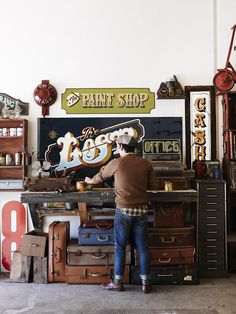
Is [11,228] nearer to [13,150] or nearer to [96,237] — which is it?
[13,150]

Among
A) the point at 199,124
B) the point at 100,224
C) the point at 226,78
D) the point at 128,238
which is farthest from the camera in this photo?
the point at 199,124

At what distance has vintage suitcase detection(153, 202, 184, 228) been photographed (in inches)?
184

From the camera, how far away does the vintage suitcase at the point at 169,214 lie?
4.67 meters

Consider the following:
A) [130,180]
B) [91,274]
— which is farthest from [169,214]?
[91,274]

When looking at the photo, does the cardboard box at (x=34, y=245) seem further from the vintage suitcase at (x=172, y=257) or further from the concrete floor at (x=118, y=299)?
the vintage suitcase at (x=172, y=257)

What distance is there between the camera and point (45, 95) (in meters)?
5.13

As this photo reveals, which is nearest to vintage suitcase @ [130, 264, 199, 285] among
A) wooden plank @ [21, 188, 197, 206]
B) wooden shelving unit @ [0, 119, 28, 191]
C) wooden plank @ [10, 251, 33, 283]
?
wooden plank @ [21, 188, 197, 206]

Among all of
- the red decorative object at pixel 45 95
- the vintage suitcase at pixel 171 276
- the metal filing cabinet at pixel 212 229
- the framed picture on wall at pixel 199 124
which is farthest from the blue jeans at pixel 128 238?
the red decorative object at pixel 45 95

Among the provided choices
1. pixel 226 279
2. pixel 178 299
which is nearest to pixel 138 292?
pixel 178 299

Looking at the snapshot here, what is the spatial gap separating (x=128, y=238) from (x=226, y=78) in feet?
8.09

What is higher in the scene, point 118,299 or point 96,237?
point 96,237

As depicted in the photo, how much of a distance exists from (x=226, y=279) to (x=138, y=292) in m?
1.18

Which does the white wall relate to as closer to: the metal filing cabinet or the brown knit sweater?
the metal filing cabinet

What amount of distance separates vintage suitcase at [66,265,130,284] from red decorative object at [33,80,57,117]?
2074mm
